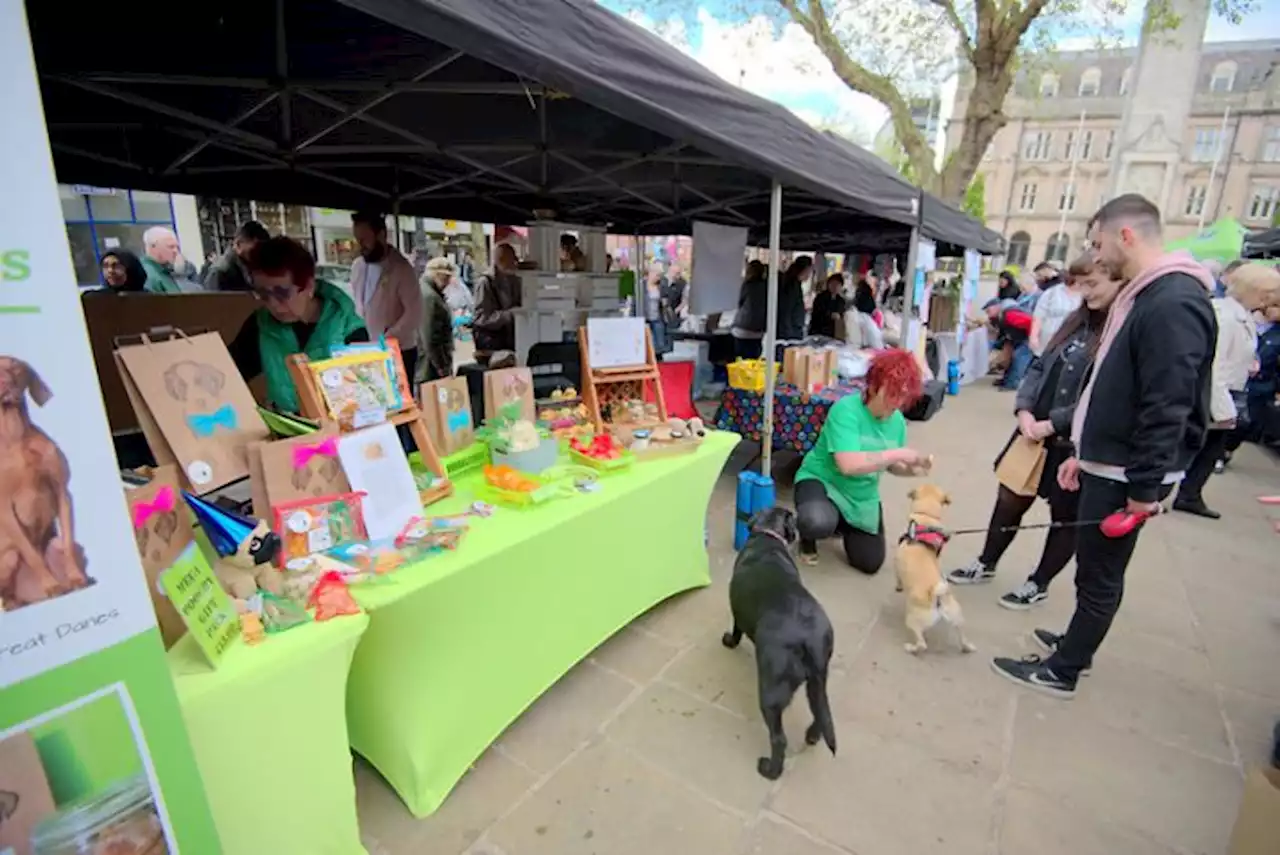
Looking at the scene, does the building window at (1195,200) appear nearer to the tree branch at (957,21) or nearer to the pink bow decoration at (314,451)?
the tree branch at (957,21)

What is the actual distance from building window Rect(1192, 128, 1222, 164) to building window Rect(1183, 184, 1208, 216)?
68.6 inches

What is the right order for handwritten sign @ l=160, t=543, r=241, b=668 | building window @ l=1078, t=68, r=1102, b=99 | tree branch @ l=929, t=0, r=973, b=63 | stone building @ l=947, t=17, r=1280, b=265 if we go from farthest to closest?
building window @ l=1078, t=68, r=1102, b=99, stone building @ l=947, t=17, r=1280, b=265, tree branch @ l=929, t=0, r=973, b=63, handwritten sign @ l=160, t=543, r=241, b=668

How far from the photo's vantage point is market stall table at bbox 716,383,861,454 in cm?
389

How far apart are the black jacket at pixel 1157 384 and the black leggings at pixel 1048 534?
738 millimetres

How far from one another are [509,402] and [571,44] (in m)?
1.23

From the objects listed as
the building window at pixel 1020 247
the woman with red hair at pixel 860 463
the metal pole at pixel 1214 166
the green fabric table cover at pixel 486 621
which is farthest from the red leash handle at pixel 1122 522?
the metal pole at pixel 1214 166

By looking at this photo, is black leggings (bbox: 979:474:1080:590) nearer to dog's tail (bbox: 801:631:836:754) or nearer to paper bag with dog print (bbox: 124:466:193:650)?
dog's tail (bbox: 801:631:836:754)

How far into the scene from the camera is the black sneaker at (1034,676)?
2.35 metres

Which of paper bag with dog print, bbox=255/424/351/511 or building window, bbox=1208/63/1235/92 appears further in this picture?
building window, bbox=1208/63/1235/92

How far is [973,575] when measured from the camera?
3.25 m

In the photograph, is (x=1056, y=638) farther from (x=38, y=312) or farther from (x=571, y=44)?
(x=38, y=312)

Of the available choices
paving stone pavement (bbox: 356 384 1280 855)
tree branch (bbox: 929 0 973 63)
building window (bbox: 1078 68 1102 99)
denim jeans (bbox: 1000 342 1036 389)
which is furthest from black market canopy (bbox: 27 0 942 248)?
building window (bbox: 1078 68 1102 99)

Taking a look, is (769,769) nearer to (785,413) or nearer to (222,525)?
(222,525)

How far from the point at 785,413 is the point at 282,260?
2913 mm
